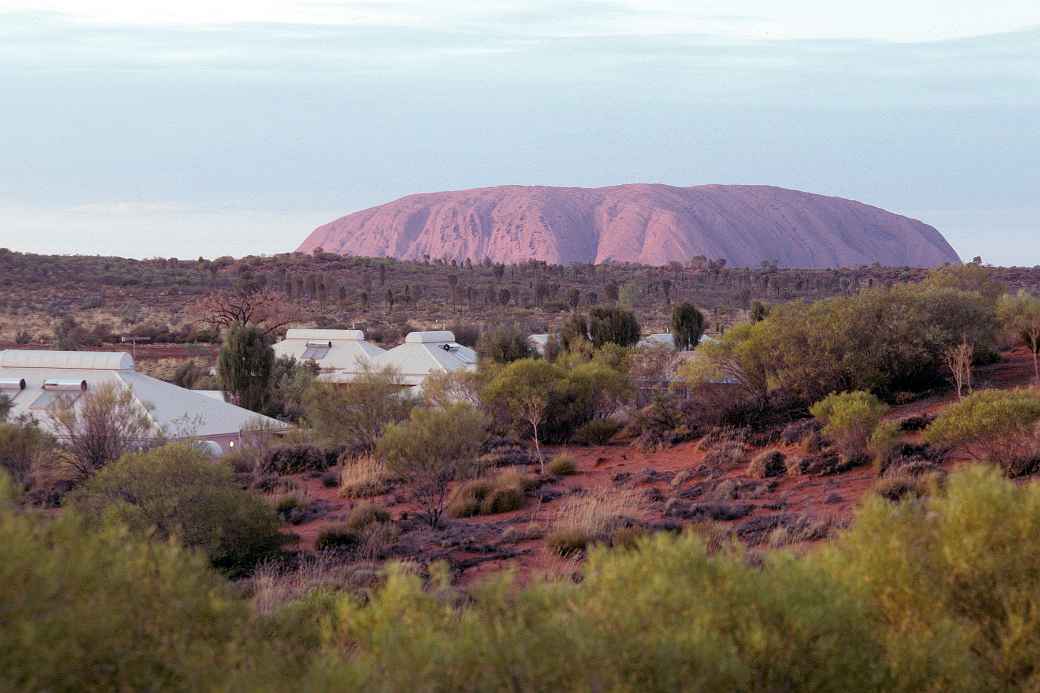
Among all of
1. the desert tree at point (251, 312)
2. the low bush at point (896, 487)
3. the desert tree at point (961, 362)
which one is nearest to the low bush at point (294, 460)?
the low bush at point (896, 487)

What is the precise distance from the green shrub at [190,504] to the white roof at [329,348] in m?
24.0

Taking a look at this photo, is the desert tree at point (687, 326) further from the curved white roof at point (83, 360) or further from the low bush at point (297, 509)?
the low bush at point (297, 509)

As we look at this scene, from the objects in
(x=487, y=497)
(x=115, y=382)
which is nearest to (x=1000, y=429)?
(x=487, y=497)

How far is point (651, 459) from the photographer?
26.2 meters

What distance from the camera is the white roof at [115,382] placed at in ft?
90.2

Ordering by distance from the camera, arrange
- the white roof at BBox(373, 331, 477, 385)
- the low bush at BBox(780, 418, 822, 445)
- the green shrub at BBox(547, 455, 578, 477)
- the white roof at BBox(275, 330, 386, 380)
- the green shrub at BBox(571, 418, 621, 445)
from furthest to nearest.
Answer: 1. the white roof at BBox(275, 330, 386, 380)
2. the white roof at BBox(373, 331, 477, 385)
3. the green shrub at BBox(571, 418, 621, 445)
4. the green shrub at BBox(547, 455, 578, 477)
5. the low bush at BBox(780, 418, 822, 445)

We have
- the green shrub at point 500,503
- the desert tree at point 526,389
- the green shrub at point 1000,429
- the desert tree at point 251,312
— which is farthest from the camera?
the desert tree at point 251,312

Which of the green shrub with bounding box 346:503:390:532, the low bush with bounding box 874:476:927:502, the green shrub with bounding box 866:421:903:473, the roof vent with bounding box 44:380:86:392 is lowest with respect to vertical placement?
the green shrub with bounding box 346:503:390:532

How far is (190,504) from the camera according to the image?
53.8ft

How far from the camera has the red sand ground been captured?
16781 mm

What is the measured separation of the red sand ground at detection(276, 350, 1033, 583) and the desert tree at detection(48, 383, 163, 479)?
3345mm

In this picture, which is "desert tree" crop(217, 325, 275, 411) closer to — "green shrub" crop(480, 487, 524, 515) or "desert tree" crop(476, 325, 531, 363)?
"desert tree" crop(476, 325, 531, 363)

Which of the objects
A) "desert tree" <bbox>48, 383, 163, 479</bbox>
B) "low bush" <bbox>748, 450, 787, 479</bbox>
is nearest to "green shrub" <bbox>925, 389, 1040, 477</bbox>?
"low bush" <bbox>748, 450, 787, 479</bbox>

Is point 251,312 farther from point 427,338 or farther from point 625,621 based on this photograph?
point 625,621
